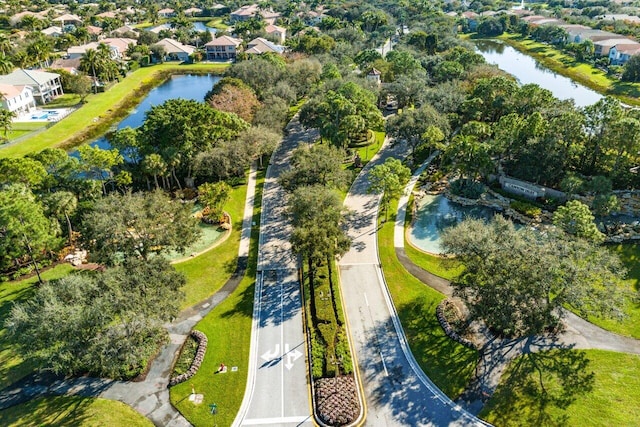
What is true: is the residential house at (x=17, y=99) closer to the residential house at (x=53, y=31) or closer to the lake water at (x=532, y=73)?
the residential house at (x=53, y=31)

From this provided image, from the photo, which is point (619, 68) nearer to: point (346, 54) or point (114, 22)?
point (346, 54)

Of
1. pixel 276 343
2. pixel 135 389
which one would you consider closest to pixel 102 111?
pixel 135 389

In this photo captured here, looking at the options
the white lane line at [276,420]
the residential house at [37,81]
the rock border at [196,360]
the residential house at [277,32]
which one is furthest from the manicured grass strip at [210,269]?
the residential house at [277,32]

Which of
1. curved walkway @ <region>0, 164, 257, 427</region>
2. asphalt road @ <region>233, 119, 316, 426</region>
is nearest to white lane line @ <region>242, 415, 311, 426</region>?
asphalt road @ <region>233, 119, 316, 426</region>

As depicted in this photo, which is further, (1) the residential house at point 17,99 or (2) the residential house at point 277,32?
(2) the residential house at point 277,32

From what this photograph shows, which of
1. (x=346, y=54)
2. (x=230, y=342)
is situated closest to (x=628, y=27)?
(x=346, y=54)

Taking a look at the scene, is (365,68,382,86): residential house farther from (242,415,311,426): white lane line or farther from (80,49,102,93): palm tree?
(242,415,311,426): white lane line

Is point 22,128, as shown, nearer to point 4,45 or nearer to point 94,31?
point 4,45
